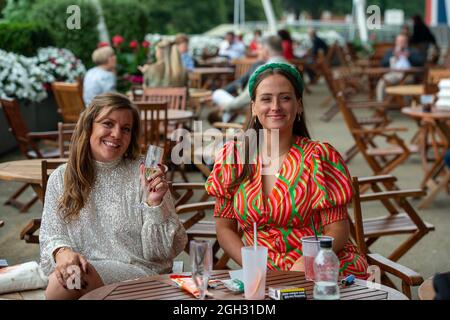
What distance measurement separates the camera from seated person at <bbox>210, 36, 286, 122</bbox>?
9148 mm

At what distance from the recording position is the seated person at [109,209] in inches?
152

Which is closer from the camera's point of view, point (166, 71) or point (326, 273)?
point (326, 273)

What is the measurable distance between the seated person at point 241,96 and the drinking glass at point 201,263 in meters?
5.62

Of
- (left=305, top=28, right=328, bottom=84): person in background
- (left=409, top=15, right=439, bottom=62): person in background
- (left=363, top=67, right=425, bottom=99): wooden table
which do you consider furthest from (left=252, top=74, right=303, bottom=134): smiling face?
(left=305, top=28, right=328, bottom=84): person in background

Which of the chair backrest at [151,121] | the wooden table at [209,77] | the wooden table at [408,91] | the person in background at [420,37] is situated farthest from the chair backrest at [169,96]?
the person in background at [420,37]

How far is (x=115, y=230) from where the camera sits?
12.9 ft

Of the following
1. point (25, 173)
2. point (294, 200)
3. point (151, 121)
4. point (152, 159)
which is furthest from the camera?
point (151, 121)

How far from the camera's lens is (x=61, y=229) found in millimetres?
3877

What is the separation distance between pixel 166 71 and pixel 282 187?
7553 mm

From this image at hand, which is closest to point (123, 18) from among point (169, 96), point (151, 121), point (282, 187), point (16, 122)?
point (169, 96)

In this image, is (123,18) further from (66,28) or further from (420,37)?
(420,37)

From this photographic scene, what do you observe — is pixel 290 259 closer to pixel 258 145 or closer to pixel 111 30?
pixel 258 145

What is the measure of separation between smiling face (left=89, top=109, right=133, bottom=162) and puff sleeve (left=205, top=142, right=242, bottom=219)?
0.41 meters
